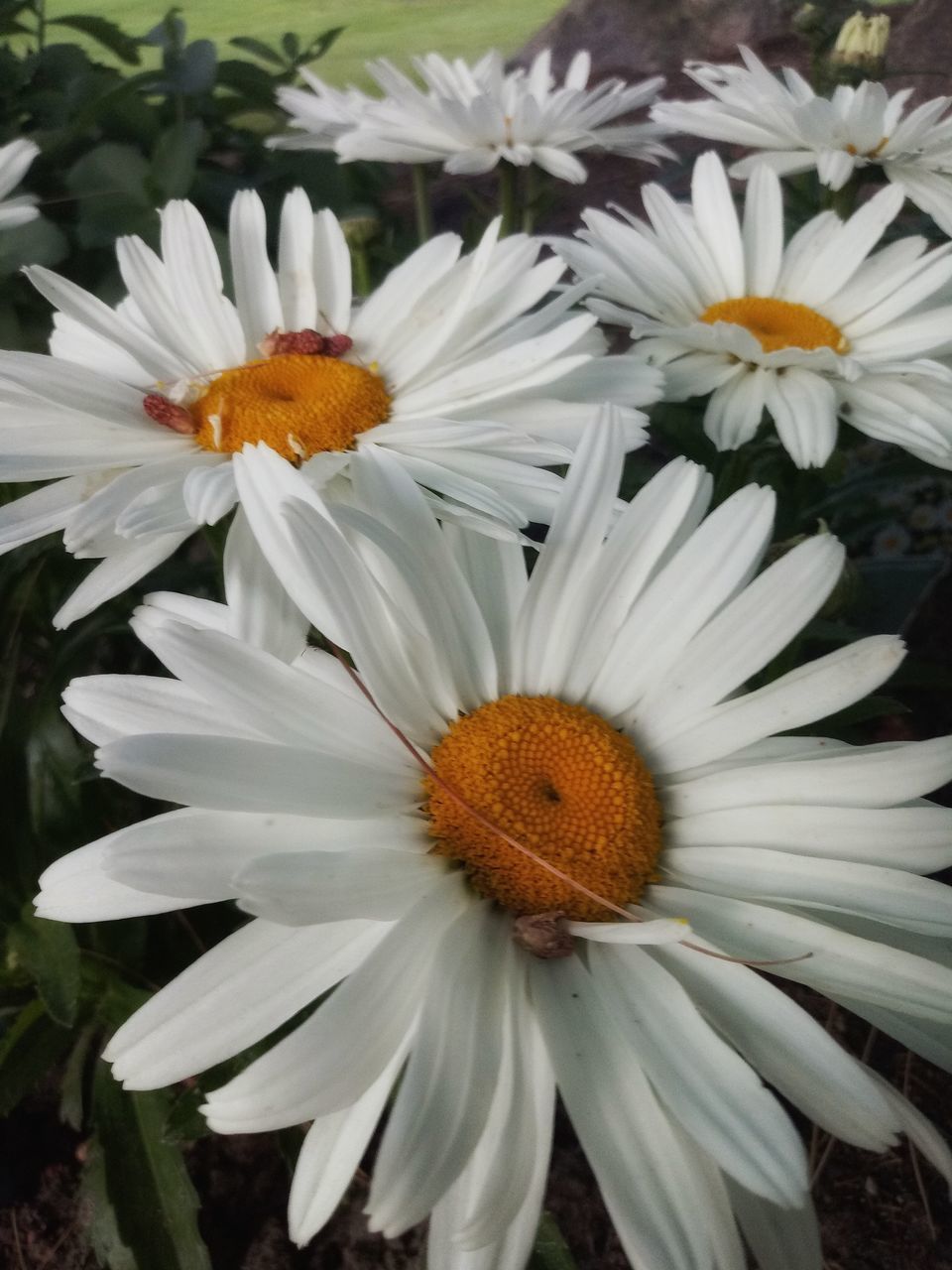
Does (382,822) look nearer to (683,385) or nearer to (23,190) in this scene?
(683,385)

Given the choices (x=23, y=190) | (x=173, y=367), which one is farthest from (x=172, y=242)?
(x=23, y=190)

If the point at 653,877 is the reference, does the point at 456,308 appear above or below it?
above

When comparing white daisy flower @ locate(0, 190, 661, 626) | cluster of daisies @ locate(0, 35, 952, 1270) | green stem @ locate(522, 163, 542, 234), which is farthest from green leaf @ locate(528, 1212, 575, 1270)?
green stem @ locate(522, 163, 542, 234)

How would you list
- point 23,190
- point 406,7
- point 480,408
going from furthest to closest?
point 406,7 → point 23,190 → point 480,408

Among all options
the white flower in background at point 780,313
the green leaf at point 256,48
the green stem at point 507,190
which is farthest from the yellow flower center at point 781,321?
the green leaf at point 256,48

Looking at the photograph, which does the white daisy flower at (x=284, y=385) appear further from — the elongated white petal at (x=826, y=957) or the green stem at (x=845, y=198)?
the green stem at (x=845, y=198)

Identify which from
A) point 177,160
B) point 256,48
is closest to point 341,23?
point 256,48
